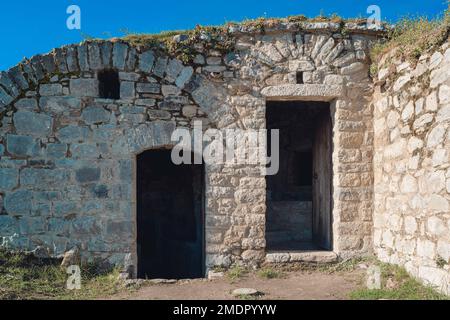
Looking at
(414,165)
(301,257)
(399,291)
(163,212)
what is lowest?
(399,291)

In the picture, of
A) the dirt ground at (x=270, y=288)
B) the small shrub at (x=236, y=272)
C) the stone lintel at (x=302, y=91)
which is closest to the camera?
the dirt ground at (x=270, y=288)

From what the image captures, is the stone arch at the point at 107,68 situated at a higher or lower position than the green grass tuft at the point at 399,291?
higher

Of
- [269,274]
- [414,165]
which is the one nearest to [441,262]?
[414,165]

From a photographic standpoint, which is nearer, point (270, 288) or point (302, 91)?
point (270, 288)

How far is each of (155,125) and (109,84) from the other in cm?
94

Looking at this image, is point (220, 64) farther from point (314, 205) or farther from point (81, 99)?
point (314, 205)

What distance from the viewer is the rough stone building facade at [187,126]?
6.20m

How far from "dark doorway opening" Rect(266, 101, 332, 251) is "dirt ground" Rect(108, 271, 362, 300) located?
90 cm

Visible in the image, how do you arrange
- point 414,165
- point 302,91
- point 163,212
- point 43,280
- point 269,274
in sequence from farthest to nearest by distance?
point 163,212, point 302,91, point 269,274, point 43,280, point 414,165

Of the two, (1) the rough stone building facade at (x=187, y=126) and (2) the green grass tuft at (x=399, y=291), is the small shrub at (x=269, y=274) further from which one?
(2) the green grass tuft at (x=399, y=291)

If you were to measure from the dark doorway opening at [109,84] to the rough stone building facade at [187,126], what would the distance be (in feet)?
0.05

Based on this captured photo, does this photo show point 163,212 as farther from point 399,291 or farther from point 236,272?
point 399,291

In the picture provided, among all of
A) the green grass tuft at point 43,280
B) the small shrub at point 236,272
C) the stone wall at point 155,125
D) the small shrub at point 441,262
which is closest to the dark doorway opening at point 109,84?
the stone wall at point 155,125

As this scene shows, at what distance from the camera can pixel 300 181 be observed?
33.8ft
